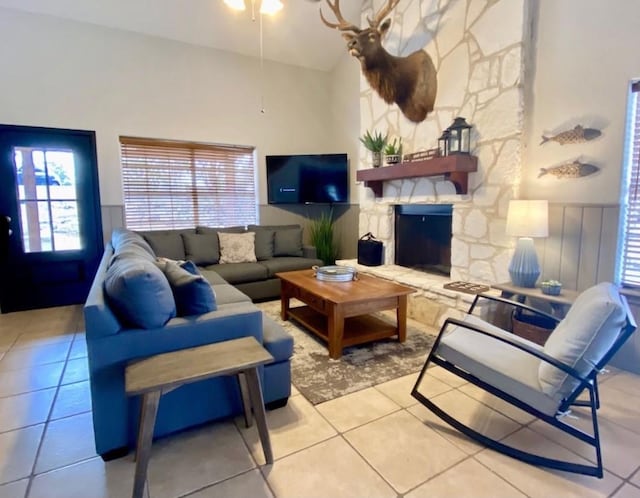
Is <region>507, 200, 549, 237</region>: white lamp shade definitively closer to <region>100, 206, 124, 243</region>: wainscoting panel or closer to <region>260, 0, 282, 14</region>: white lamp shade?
<region>260, 0, 282, 14</region>: white lamp shade

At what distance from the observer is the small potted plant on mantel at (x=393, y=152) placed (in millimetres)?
4102

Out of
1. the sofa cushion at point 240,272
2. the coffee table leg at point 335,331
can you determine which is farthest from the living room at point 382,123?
the sofa cushion at point 240,272

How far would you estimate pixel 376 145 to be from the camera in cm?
430

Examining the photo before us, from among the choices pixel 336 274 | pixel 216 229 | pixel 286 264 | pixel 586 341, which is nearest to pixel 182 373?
pixel 586 341

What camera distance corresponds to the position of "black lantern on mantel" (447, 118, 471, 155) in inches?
132

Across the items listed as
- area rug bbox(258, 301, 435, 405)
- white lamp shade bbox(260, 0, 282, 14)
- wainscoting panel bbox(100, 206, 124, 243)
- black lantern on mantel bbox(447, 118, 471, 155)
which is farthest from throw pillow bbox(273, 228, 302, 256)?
white lamp shade bbox(260, 0, 282, 14)

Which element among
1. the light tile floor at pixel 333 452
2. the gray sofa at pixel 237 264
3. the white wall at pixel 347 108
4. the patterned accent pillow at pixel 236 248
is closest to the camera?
the light tile floor at pixel 333 452

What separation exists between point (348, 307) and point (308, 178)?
3.03 meters

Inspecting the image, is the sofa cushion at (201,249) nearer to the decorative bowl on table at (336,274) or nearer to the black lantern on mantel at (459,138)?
the decorative bowl on table at (336,274)

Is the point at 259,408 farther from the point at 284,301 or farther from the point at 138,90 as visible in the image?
the point at 138,90

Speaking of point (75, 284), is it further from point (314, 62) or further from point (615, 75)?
point (615, 75)

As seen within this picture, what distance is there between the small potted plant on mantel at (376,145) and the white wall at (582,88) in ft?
5.53

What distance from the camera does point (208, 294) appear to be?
1897mm

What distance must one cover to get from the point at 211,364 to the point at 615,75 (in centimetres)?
320
